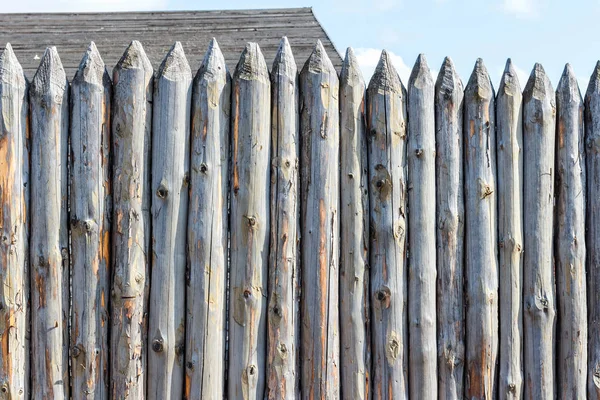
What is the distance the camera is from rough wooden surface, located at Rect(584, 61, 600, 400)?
168 inches

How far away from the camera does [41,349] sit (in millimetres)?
3789

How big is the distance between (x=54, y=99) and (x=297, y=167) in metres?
1.39

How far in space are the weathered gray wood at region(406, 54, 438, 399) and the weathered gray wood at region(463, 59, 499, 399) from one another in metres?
0.23

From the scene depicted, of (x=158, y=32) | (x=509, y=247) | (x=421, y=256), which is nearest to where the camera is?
(x=421, y=256)

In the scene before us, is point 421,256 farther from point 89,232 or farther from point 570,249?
point 89,232

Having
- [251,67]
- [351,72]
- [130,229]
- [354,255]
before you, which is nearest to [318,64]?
[351,72]

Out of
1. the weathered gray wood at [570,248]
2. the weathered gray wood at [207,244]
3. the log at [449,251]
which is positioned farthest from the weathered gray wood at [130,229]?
the weathered gray wood at [570,248]

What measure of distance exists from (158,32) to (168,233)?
3664mm

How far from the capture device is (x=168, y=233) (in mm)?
3781

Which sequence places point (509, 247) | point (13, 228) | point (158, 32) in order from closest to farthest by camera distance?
1. point (13, 228)
2. point (509, 247)
3. point (158, 32)

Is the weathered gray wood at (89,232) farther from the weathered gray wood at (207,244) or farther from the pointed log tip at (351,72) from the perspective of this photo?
the pointed log tip at (351,72)

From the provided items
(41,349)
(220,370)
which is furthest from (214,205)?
(41,349)

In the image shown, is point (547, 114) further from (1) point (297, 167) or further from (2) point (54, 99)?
(2) point (54, 99)

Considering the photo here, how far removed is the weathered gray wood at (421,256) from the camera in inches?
157
